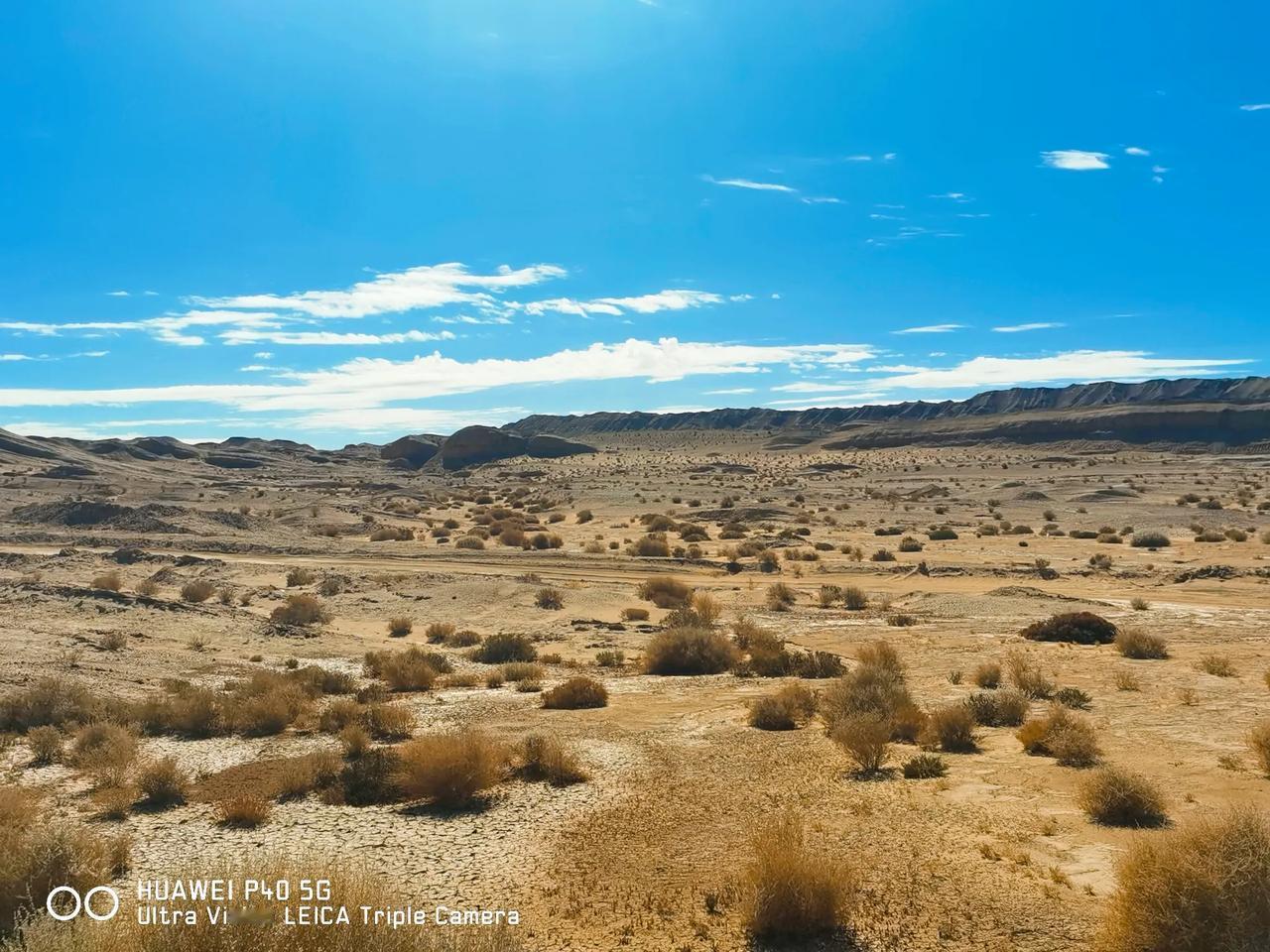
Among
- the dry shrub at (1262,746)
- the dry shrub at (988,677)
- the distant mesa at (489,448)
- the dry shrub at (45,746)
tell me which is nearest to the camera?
the dry shrub at (1262,746)

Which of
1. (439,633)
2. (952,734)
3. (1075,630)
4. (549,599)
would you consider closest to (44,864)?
(952,734)

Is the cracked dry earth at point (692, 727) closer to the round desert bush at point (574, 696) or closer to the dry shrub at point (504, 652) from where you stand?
the round desert bush at point (574, 696)

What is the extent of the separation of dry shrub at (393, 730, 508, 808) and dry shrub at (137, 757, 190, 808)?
2.46m

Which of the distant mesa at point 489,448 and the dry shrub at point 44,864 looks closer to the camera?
the dry shrub at point 44,864

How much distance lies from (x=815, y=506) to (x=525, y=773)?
4681 centimetres

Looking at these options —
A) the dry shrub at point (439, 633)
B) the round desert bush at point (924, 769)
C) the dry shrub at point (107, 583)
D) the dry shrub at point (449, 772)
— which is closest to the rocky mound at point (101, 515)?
the dry shrub at point (107, 583)

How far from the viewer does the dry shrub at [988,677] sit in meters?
15.6

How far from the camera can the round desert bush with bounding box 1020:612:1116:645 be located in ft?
63.3

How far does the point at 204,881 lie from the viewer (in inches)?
223

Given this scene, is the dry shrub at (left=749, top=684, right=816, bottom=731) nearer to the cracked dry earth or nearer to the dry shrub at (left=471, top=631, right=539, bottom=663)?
the cracked dry earth

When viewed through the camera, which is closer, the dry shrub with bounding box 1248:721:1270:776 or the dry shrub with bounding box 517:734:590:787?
the dry shrub with bounding box 1248:721:1270:776

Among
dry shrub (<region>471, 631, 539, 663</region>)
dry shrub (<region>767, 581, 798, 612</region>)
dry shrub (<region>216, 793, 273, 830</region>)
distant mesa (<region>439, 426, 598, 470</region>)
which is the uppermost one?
distant mesa (<region>439, 426, 598, 470</region>)

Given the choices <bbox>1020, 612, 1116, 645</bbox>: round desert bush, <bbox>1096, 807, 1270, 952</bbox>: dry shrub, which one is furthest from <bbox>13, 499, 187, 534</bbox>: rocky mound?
<bbox>1096, 807, 1270, 952</bbox>: dry shrub

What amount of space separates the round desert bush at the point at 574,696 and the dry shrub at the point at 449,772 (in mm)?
4363
